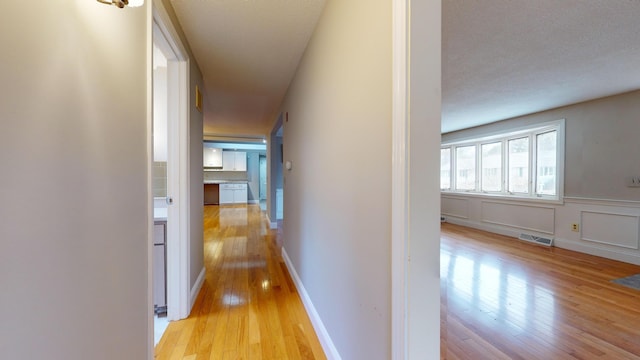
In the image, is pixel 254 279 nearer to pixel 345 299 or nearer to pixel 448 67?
pixel 345 299

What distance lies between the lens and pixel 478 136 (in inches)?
210

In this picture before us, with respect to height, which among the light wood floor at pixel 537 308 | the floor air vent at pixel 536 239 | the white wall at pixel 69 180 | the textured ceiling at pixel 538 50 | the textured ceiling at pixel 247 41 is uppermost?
the textured ceiling at pixel 538 50

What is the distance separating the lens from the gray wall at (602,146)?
325 cm

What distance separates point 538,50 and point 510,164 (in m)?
3.27

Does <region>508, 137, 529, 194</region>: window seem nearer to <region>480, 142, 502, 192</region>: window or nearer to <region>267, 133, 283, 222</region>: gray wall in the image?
<region>480, 142, 502, 192</region>: window

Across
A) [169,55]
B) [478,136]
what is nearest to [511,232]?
[478,136]

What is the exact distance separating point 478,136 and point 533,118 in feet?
3.54

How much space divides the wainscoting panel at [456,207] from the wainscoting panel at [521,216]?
0.43 m

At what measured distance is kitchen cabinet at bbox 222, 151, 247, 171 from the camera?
9.53 m

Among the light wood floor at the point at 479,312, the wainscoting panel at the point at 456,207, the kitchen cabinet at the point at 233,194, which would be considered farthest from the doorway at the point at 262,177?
the light wood floor at the point at 479,312

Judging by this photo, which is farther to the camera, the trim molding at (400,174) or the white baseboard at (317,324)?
the white baseboard at (317,324)

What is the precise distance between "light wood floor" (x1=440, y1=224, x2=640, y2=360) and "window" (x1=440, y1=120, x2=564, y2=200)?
1231 mm

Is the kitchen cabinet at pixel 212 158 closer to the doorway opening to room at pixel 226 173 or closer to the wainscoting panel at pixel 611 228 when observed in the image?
the doorway opening to room at pixel 226 173

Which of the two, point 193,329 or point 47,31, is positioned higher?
point 47,31
